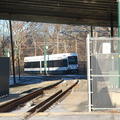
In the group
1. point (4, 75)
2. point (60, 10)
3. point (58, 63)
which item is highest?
point (60, 10)

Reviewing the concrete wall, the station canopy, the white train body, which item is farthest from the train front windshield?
the concrete wall

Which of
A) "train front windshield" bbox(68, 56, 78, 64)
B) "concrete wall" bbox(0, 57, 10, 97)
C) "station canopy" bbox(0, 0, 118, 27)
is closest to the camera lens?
"concrete wall" bbox(0, 57, 10, 97)

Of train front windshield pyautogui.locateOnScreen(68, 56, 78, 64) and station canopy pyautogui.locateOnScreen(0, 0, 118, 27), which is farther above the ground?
station canopy pyautogui.locateOnScreen(0, 0, 118, 27)

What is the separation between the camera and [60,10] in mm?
22922

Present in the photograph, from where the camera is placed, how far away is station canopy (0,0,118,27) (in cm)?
2008

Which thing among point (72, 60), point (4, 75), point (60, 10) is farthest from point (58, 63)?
point (4, 75)

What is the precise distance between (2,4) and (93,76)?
1433cm

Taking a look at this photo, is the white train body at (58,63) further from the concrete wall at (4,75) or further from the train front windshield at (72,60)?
the concrete wall at (4,75)

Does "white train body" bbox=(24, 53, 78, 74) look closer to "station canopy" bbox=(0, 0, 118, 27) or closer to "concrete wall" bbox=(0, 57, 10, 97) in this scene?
"station canopy" bbox=(0, 0, 118, 27)

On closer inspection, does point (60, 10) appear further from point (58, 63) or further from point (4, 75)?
point (58, 63)

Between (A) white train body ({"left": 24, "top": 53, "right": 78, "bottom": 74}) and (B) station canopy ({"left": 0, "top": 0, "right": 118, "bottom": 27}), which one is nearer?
(B) station canopy ({"left": 0, "top": 0, "right": 118, "bottom": 27})

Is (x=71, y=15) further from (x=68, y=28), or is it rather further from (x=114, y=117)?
(x=68, y=28)

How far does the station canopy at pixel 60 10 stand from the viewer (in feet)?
65.9

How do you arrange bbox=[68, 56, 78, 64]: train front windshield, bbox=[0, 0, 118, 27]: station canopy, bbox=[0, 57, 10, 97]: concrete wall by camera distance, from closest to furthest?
1. bbox=[0, 57, 10, 97]: concrete wall
2. bbox=[0, 0, 118, 27]: station canopy
3. bbox=[68, 56, 78, 64]: train front windshield
